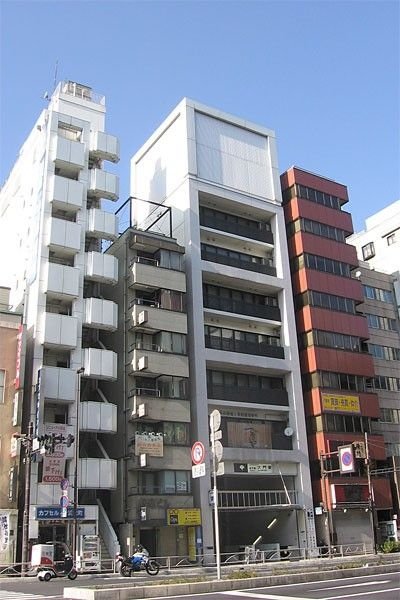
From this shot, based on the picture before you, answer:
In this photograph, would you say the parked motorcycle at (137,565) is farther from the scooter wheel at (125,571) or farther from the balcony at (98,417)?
the balcony at (98,417)

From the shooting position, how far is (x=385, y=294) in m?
71.7

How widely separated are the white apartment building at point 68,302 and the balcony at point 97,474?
0.07 m

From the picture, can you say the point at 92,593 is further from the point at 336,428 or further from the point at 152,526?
the point at 336,428

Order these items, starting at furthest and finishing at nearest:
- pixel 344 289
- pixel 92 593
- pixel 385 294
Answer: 1. pixel 385 294
2. pixel 344 289
3. pixel 92 593

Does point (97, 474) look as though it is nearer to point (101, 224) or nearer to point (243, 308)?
point (101, 224)

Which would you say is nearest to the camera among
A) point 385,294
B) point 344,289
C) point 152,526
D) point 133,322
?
point 152,526

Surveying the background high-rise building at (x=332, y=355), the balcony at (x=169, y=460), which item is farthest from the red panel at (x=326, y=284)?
the balcony at (x=169, y=460)

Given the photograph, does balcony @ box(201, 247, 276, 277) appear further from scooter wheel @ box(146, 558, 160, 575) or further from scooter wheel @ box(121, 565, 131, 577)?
scooter wheel @ box(121, 565, 131, 577)

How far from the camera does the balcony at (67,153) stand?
50438mm

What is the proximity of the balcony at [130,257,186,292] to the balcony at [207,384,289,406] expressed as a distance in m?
8.75

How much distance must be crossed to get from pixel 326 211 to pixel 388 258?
16703mm

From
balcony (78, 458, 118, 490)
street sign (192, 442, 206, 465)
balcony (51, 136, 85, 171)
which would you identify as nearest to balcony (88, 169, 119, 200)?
balcony (51, 136, 85, 171)

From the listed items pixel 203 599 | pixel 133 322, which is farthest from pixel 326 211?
pixel 203 599

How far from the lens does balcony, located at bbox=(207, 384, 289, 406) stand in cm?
5191
